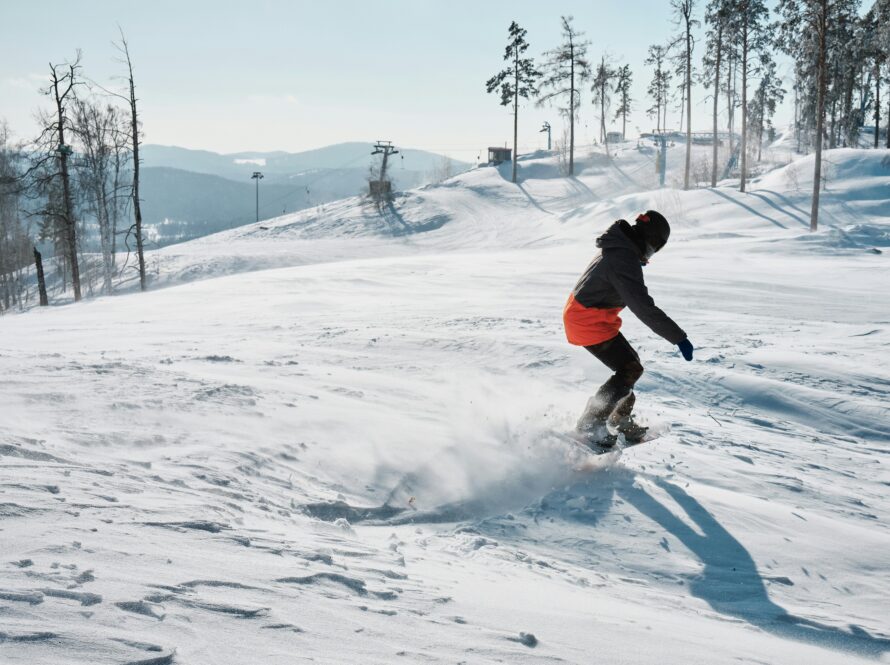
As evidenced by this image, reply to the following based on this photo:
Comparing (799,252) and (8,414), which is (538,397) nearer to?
(8,414)

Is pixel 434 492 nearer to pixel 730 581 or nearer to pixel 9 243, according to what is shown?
pixel 730 581

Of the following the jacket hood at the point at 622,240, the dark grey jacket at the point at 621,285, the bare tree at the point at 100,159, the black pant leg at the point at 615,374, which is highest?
the bare tree at the point at 100,159

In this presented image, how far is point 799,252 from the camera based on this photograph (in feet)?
57.8

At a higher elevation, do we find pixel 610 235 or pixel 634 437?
pixel 610 235

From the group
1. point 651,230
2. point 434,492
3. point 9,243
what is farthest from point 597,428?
point 9,243

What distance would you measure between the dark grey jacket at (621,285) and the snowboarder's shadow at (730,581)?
1159 mm

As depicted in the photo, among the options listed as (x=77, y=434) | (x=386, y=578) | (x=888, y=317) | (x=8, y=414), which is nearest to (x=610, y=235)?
(x=386, y=578)

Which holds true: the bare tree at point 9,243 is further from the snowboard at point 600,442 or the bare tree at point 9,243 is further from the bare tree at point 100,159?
the snowboard at point 600,442

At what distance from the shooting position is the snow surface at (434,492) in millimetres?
2143

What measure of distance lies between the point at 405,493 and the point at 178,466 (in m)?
1.47

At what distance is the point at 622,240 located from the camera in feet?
14.7

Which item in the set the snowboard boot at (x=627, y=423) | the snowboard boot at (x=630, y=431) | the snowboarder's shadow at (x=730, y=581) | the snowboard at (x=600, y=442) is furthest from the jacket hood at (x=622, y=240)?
the snowboarder's shadow at (x=730, y=581)

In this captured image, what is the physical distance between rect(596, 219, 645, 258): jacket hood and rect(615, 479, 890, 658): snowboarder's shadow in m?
1.75

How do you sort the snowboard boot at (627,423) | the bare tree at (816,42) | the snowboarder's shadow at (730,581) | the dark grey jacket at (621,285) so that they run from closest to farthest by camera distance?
the snowboarder's shadow at (730,581)
the dark grey jacket at (621,285)
the snowboard boot at (627,423)
the bare tree at (816,42)
